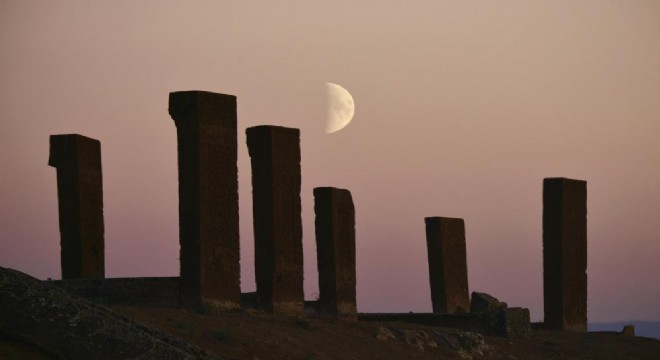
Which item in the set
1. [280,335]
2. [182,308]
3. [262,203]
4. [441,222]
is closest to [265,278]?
[262,203]

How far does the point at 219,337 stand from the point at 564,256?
13596mm

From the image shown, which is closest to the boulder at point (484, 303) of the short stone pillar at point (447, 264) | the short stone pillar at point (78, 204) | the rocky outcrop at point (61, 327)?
the short stone pillar at point (447, 264)

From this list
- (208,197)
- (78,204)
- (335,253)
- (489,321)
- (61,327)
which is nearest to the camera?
(61,327)

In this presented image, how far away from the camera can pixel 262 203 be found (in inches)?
871

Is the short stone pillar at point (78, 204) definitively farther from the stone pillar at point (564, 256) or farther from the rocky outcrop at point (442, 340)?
the stone pillar at point (564, 256)

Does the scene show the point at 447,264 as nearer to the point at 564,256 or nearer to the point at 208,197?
the point at 564,256

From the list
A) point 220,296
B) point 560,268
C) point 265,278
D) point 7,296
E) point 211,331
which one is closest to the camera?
point 7,296

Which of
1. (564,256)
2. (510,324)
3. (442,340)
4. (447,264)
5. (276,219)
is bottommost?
(510,324)

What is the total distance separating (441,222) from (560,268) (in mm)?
2666

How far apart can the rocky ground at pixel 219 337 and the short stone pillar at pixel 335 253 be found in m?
2.85

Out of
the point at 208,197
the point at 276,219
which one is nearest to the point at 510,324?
the point at 276,219

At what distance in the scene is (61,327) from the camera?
42.2 ft

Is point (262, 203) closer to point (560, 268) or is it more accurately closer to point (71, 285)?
point (71, 285)

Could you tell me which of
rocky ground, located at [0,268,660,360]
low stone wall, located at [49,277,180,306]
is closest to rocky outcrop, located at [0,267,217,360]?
rocky ground, located at [0,268,660,360]
